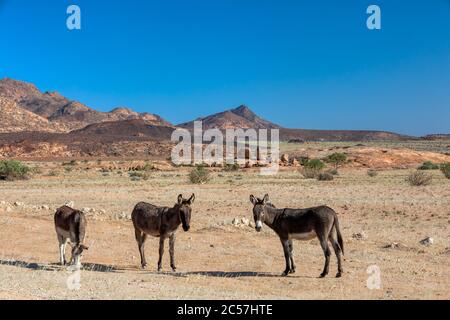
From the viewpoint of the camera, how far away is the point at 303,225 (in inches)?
464

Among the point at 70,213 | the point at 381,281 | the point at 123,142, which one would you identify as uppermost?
the point at 123,142

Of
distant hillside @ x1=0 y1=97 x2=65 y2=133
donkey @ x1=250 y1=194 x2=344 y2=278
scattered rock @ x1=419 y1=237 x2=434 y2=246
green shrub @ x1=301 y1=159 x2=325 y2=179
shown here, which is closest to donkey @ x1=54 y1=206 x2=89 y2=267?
donkey @ x1=250 y1=194 x2=344 y2=278

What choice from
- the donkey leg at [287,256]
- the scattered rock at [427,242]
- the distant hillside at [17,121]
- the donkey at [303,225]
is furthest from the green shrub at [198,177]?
the distant hillside at [17,121]

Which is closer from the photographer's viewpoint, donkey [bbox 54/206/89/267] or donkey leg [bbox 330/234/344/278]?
donkey leg [bbox 330/234/344/278]

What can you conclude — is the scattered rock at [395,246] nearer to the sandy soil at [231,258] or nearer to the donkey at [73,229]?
the sandy soil at [231,258]

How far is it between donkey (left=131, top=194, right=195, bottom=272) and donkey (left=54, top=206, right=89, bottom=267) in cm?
145

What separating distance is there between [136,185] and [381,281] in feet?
106

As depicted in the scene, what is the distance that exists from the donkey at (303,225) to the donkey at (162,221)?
1.64 m

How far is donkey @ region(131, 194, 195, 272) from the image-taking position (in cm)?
1198

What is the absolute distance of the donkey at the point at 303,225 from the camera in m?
11.6

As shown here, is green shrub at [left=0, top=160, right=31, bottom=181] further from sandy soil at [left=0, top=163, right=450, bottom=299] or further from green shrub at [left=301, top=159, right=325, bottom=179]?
green shrub at [left=301, top=159, right=325, bottom=179]

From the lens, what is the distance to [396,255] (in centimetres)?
1457
